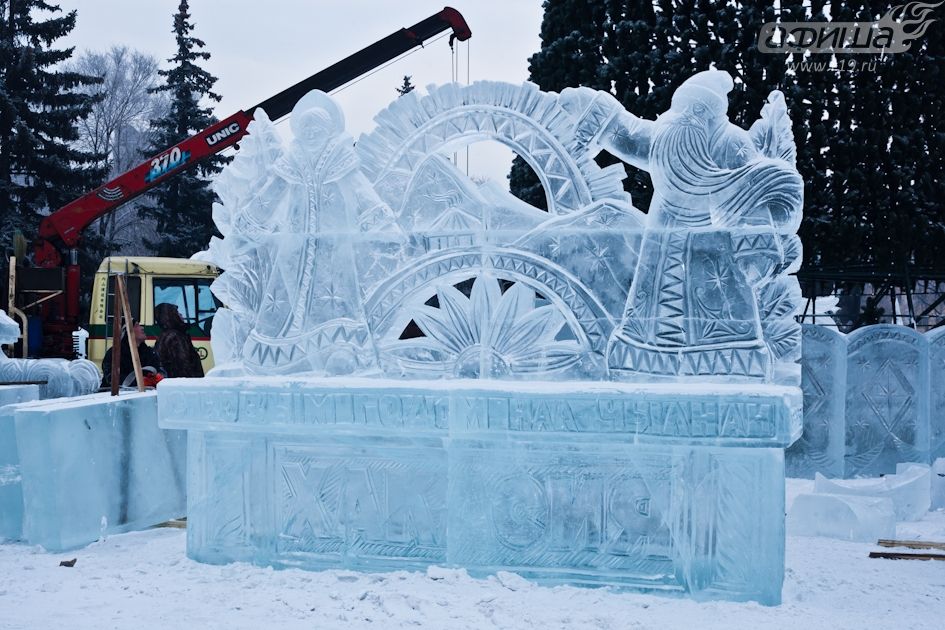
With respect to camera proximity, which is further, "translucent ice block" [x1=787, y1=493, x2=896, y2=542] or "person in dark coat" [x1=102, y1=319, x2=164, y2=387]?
"person in dark coat" [x1=102, y1=319, x2=164, y2=387]

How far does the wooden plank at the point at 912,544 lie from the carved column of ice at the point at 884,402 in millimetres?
2438

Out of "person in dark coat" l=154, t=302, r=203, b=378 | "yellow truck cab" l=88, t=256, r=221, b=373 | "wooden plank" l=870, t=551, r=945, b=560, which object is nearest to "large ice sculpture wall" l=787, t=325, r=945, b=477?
"wooden plank" l=870, t=551, r=945, b=560

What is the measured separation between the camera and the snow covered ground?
3.31 meters

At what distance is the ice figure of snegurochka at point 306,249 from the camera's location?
13.6 ft

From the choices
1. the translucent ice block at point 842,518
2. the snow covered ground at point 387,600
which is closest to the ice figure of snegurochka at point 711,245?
the snow covered ground at point 387,600

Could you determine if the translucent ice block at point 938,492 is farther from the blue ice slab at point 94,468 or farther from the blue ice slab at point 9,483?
the blue ice slab at point 9,483

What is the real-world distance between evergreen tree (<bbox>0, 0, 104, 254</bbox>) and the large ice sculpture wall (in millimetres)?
15952

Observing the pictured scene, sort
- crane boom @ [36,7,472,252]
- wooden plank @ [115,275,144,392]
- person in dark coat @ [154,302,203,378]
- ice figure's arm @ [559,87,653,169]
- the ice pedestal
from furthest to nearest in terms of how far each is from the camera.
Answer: crane boom @ [36,7,472,252]
person in dark coat @ [154,302,203,378]
wooden plank @ [115,275,144,392]
ice figure's arm @ [559,87,653,169]
the ice pedestal

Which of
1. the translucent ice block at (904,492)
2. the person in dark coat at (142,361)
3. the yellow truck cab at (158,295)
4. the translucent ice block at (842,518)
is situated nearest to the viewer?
the translucent ice block at (842,518)

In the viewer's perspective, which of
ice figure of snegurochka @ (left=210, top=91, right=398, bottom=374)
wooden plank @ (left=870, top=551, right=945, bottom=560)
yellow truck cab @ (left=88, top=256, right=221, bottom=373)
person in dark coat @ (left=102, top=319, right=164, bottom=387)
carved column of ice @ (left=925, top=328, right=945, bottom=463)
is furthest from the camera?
yellow truck cab @ (left=88, top=256, right=221, bottom=373)

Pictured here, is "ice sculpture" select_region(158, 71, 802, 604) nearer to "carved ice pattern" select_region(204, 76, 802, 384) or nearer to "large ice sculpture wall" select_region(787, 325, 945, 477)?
"carved ice pattern" select_region(204, 76, 802, 384)

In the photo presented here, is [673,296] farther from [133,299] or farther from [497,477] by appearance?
[133,299]

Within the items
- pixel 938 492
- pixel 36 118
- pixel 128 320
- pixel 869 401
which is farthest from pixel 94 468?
pixel 36 118

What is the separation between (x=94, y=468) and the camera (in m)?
4.48
